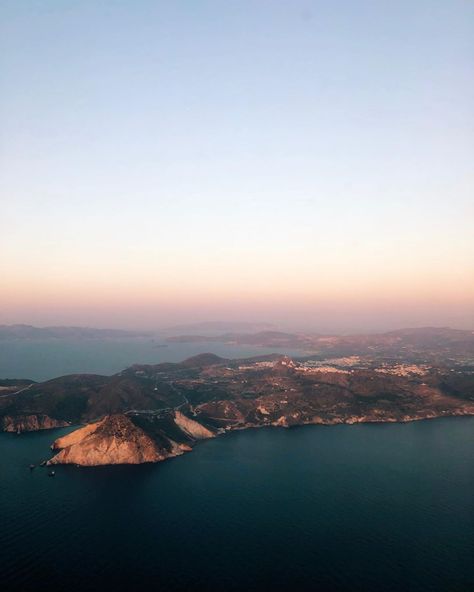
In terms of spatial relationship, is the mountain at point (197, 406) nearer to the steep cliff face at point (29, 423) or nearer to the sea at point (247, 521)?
the steep cliff face at point (29, 423)

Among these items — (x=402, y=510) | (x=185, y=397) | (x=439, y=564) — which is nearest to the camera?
(x=439, y=564)

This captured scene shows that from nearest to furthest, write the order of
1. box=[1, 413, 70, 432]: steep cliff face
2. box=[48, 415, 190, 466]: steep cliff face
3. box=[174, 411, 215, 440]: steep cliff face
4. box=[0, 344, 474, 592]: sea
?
1. box=[0, 344, 474, 592]: sea
2. box=[48, 415, 190, 466]: steep cliff face
3. box=[174, 411, 215, 440]: steep cliff face
4. box=[1, 413, 70, 432]: steep cliff face

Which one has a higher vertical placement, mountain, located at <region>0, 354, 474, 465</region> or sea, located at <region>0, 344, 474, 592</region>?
mountain, located at <region>0, 354, 474, 465</region>

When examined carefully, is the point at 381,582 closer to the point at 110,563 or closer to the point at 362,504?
the point at 362,504

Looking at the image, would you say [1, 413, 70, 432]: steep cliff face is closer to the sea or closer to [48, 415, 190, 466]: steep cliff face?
the sea

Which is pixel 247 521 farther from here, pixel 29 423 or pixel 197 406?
pixel 29 423

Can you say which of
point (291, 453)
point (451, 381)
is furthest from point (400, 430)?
point (451, 381)

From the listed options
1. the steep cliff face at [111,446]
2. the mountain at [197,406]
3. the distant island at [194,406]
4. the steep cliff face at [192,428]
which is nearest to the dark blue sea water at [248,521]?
the steep cliff face at [111,446]

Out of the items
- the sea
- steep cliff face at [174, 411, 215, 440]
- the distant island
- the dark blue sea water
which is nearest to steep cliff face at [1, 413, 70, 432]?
the distant island
